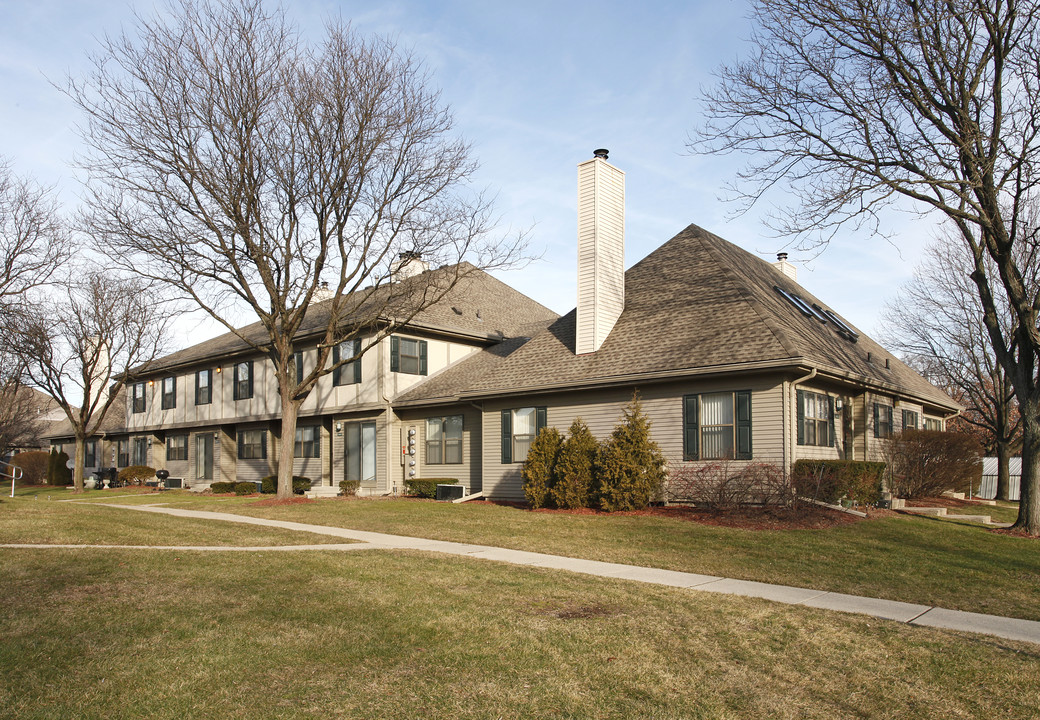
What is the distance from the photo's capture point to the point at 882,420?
70.7ft

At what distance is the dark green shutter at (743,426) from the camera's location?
53.7 feet

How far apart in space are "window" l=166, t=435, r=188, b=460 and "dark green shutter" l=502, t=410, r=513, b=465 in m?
20.5

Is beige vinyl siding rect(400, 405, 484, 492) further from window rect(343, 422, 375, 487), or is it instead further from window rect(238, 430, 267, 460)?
window rect(238, 430, 267, 460)

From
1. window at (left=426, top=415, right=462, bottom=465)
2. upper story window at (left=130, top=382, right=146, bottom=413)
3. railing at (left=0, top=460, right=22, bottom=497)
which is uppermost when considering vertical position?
upper story window at (left=130, top=382, right=146, bottom=413)

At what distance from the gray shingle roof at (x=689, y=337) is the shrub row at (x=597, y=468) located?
1387 mm

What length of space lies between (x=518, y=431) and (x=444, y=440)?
369 centimetres

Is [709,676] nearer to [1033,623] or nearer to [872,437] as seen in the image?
[1033,623]

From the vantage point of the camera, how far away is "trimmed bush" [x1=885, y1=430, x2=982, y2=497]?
2016 cm

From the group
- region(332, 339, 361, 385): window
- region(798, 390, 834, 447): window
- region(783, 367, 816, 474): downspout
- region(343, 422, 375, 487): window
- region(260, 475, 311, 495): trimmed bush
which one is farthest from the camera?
region(260, 475, 311, 495): trimmed bush

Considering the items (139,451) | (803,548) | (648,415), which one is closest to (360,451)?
(648,415)

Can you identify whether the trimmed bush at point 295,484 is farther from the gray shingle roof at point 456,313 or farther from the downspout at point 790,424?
the downspout at point 790,424

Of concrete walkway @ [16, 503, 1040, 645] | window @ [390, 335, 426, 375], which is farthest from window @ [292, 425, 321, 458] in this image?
concrete walkway @ [16, 503, 1040, 645]

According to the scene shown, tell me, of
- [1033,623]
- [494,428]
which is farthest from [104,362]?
[1033,623]

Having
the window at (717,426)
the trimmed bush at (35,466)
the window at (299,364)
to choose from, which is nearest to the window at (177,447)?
the window at (299,364)
